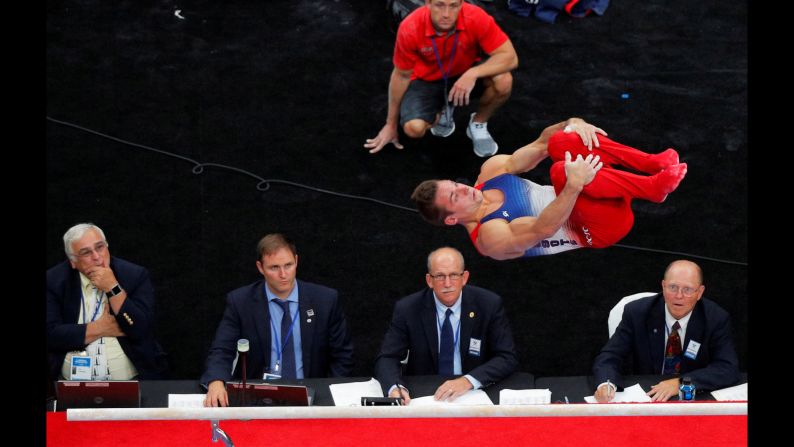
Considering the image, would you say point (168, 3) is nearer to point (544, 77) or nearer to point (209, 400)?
point (544, 77)

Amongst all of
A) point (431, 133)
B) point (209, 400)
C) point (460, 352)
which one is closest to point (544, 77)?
point (431, 133)

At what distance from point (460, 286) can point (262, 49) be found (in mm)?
3242

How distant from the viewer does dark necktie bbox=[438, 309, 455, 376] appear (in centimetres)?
556

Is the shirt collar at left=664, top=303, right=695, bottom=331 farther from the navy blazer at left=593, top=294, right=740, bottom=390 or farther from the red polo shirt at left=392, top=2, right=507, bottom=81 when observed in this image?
the red polo shirt at left=392, top=2, right=507, bottom=81

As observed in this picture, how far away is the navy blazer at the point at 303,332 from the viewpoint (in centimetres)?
557

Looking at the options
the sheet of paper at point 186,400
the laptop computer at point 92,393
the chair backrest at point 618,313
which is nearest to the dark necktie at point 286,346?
the sheet of paper at point 186,400

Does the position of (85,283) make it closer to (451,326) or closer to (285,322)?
(285,322)

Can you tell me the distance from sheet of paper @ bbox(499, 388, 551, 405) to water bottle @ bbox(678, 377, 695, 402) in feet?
1.93

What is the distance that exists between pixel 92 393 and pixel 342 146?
9.75 feet

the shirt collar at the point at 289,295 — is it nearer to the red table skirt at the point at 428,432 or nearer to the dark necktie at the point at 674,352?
the red table skirt at the point at 428,432

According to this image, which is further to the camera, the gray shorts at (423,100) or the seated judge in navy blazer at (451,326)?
the gray shorts at (423,100)

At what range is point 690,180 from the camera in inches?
276

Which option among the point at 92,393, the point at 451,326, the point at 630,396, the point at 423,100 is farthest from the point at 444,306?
the point at 423,100

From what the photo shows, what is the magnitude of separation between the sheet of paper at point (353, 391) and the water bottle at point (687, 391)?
4.44 feet
